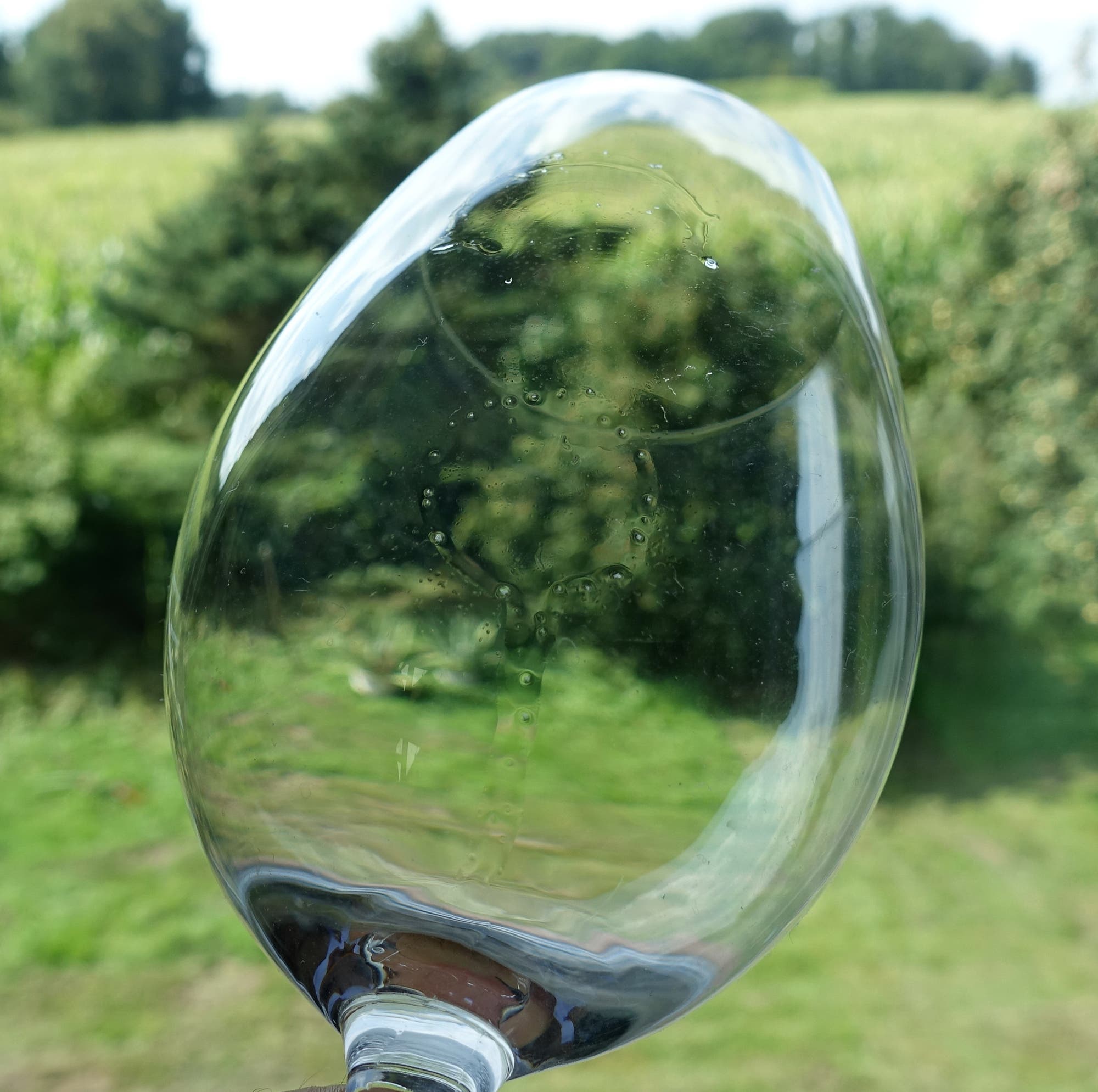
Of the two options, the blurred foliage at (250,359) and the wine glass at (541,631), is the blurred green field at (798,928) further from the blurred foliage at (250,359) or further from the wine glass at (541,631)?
the wine glass at (541,631)

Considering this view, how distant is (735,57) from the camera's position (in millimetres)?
12336

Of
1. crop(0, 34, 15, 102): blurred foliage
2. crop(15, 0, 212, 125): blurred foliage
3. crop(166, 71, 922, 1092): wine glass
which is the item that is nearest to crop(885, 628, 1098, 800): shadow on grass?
crop(166, 71, 922, 1092): wine glass

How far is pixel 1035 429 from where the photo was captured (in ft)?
14.8

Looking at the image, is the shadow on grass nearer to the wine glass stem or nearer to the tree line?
the wine glass stem

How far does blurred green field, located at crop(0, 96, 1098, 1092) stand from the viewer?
10.3 ft

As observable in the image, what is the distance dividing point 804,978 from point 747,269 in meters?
3.60

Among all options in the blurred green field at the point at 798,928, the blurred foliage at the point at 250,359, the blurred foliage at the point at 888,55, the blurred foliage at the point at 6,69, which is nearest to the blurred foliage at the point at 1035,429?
the blurred foliage at the point at 250,359

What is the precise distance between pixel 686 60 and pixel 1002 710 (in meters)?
8.31

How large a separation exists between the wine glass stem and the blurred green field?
6.14 feet

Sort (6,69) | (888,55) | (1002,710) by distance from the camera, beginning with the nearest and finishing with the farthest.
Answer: (1002,710)
(888,55)
(6,69)

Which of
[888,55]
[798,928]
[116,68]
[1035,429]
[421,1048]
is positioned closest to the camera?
[421,1048]

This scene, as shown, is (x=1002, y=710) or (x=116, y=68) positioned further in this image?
(x=116, y=68)

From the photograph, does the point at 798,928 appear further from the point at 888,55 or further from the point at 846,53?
the point at 846,53

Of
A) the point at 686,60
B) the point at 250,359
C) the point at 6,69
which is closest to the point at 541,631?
the point at 250,359
